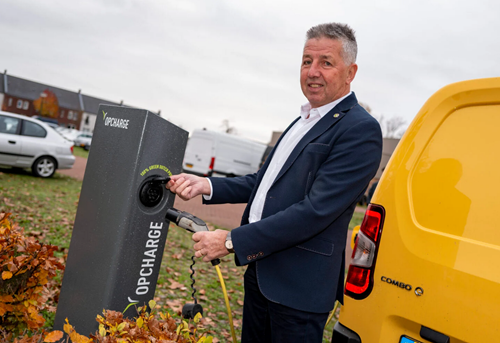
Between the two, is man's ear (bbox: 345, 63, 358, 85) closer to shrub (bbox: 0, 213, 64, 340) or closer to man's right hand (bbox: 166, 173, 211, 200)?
man's right hand (bbox: 166, 173, 211, 200)

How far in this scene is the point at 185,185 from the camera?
2021 mm

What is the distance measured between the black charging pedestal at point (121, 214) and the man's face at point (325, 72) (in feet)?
2.26

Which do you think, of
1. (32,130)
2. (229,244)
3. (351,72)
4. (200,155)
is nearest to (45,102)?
(200,155)

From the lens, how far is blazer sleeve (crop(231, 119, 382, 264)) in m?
1.67

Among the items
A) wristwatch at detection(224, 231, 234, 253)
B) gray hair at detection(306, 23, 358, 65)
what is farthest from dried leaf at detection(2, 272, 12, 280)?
gray hair at detection(306, 23, 358, 65)

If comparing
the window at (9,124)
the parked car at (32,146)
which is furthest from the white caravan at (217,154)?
the window at (9,124)

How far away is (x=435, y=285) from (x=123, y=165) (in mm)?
1481

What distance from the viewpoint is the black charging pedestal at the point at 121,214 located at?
1.92m

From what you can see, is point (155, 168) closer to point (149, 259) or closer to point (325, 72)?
point (149, 259)

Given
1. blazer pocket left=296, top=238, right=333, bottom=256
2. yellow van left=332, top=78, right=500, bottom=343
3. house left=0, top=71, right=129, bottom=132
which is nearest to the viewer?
yellow van left=332, top=78, right=500, bottom=343

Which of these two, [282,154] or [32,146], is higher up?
[282,154]

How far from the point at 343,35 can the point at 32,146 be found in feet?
33.2

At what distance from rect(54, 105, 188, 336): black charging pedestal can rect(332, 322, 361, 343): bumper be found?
0.98 metres

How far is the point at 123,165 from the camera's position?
6.34 ft
